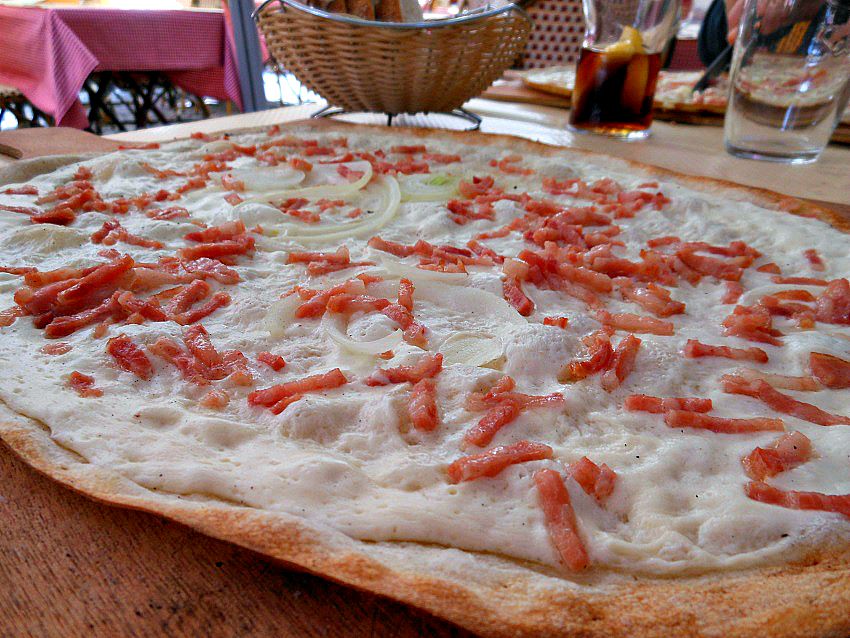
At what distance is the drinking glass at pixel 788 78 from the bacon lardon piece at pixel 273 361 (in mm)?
2410

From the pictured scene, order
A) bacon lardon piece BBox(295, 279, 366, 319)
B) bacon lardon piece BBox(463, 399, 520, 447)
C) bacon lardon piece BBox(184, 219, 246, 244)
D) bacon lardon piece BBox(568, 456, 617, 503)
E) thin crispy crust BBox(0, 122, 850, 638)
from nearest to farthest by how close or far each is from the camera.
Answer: thin crispy crust BBox(0, 122, 850, 638)
bacon lardon piece BBox(568, 456, 617, 503)
bacon lardon piece BBox(463, 399, 520, 447)
bacon lardon piece BBox(295, 279, 366, 319)
bacon lardon piece BBox(184, 219, 246, 244)

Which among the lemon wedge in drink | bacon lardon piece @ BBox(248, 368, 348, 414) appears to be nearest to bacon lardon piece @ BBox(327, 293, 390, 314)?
bacon lardon piece @ BBox(248, 368, 348, 414)

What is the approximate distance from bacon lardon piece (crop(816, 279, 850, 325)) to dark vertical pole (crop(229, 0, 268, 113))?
624cm

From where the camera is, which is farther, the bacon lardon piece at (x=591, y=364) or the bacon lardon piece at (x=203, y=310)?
the bacon lardon piece at (x=203, y=310)

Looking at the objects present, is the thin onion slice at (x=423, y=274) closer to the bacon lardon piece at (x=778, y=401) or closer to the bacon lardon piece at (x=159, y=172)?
the bacon lardon piece at (x=778, y=401)

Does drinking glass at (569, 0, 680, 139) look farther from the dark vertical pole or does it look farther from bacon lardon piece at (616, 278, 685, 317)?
the dark vertical pole

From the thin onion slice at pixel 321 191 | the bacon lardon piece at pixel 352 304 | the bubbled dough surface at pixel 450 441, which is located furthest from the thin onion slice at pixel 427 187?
the bacon lardon piece at pixel 352 304

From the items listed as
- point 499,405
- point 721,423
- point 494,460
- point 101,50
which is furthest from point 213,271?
point 101,50

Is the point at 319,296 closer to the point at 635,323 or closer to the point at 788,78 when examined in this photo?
the point at 635,323

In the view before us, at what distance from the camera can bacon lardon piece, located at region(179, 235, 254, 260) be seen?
6.07 ft

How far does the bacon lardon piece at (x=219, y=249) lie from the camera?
6.07 ft

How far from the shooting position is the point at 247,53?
6.70 meters

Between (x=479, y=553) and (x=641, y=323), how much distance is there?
85cm

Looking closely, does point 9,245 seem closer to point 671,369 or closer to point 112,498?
point 112,498
